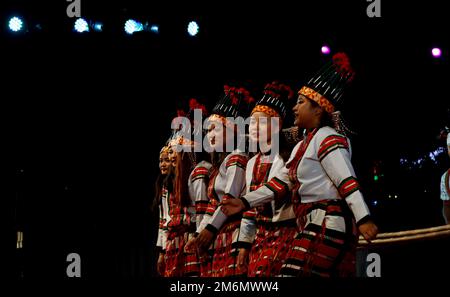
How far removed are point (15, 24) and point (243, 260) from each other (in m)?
4.01

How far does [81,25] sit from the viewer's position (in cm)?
834

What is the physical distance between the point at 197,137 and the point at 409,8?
2.23m

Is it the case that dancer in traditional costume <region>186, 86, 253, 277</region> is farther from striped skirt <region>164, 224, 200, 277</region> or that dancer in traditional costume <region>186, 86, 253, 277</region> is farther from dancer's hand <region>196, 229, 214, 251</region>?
striped skirt <region>164, 224, 200, 277</region>

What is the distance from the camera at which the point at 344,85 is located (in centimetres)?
472

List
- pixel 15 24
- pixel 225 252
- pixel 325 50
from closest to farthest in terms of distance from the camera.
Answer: pixel 225 252
pixel 325 50
pixel 15 24

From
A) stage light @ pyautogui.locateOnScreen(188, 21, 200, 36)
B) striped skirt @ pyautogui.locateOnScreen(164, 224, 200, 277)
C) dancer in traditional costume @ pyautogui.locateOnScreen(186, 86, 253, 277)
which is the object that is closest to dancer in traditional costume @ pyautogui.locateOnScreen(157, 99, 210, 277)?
striped skirt @ pyautogui.locateOnScreen(164, 224, 200, 277)

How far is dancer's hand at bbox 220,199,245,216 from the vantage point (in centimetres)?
481

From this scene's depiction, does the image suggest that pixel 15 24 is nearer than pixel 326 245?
No

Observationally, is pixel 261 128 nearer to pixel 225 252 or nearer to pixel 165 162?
pixel 225 252

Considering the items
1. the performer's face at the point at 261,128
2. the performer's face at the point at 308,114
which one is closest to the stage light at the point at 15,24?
the performer's face at the point at 261,128

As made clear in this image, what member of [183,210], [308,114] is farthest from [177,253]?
[308,114]

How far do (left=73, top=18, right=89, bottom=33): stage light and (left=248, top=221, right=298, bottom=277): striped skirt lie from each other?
410 cm

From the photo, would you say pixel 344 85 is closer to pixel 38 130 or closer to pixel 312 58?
pixel 312 58
